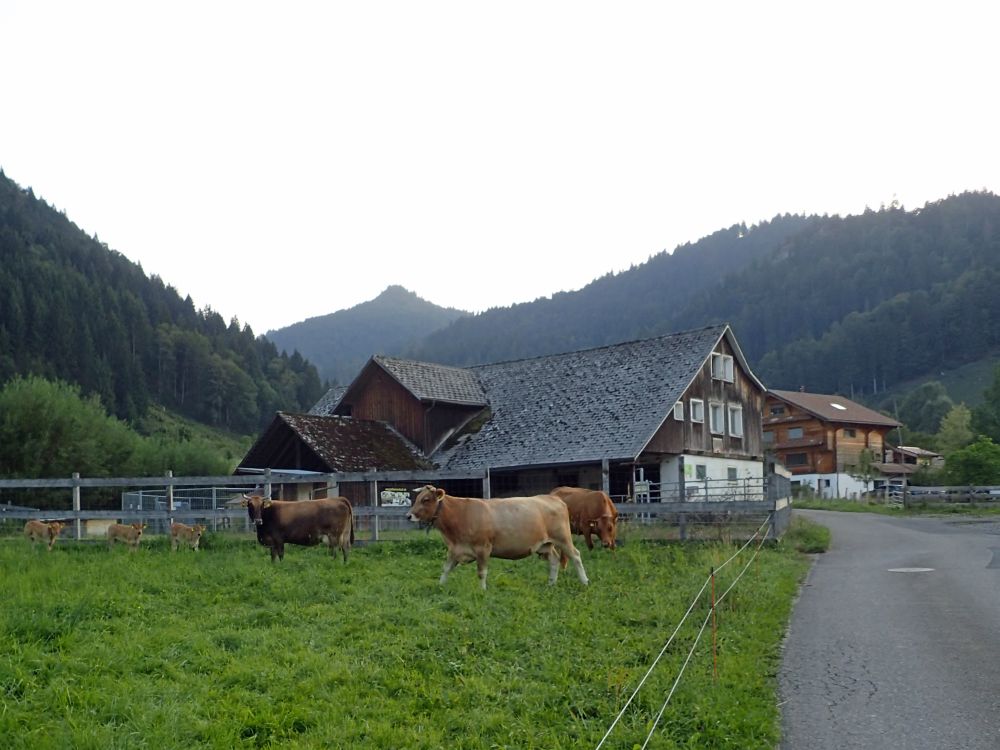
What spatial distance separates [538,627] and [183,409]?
126 meters

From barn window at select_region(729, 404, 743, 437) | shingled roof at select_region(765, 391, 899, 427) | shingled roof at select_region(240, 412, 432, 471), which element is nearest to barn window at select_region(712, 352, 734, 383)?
barn window at select_region(729, 404, 743, 437)

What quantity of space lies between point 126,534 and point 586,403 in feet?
72.5

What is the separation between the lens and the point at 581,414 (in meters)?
38.4

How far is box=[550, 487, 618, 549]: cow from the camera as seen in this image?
2123 centimetres

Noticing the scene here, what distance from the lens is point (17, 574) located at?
14625 millimetres

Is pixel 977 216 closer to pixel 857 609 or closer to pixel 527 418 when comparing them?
pixel 527 418

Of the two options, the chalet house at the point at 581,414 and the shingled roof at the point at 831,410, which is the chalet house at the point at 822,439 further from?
the chalet house at the point at 581,414

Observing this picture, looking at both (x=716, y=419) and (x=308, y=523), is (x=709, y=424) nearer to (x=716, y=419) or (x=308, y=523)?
(x=716, y=419)

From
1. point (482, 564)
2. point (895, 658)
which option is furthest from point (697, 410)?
point (895, 658)

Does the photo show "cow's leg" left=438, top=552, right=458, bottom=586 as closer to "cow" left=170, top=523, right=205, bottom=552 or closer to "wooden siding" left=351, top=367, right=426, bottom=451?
"cow" left=170, top=523, right=205, bottom=552

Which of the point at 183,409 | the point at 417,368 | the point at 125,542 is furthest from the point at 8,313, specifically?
the point at 125,542

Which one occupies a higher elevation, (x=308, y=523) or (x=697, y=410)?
(x=697, y=410)

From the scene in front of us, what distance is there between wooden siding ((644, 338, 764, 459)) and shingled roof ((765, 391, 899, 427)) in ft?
115

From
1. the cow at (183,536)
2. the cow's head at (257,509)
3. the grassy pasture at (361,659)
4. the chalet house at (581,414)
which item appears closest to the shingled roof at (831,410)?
the chalet house at (581,414)
